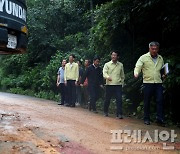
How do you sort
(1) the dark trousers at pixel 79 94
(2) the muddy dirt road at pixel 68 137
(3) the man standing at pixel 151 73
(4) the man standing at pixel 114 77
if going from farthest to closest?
(1) the dark trousers at pixel 79 94
(4) the man standing at pixel 114 77
(3) the man standing at pixel 151 73
(2) the muddy dirt road at pixel 68 137

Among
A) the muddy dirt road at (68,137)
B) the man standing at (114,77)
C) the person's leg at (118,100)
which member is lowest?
the muddy dirt road at (68,137)

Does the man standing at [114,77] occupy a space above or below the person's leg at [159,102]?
above

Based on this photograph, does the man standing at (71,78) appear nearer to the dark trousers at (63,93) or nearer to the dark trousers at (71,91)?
the dark trousers at (71,91)

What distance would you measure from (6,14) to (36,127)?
2.40 m

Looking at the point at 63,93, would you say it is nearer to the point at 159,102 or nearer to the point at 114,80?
the point at 114,80

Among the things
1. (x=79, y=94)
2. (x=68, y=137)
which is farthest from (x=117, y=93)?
(x=79, y=94)

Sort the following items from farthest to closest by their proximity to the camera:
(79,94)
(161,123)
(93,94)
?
(79,94)
(93,94)
(161,123)

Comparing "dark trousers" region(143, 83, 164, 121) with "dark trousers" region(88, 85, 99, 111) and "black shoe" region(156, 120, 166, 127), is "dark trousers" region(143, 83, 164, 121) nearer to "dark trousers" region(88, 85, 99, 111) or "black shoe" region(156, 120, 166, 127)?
"black shoe" region(156, 120, 166, 127)

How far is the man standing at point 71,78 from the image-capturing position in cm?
1139

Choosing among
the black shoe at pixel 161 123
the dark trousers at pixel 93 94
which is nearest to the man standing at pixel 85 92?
the dark trousers at pixel 93 94

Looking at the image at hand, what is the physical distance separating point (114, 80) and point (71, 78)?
9.76 ft

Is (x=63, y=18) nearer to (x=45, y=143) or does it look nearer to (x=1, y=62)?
(x=1, y=62)

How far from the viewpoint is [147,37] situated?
10117 mm

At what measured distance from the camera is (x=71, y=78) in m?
11.5
